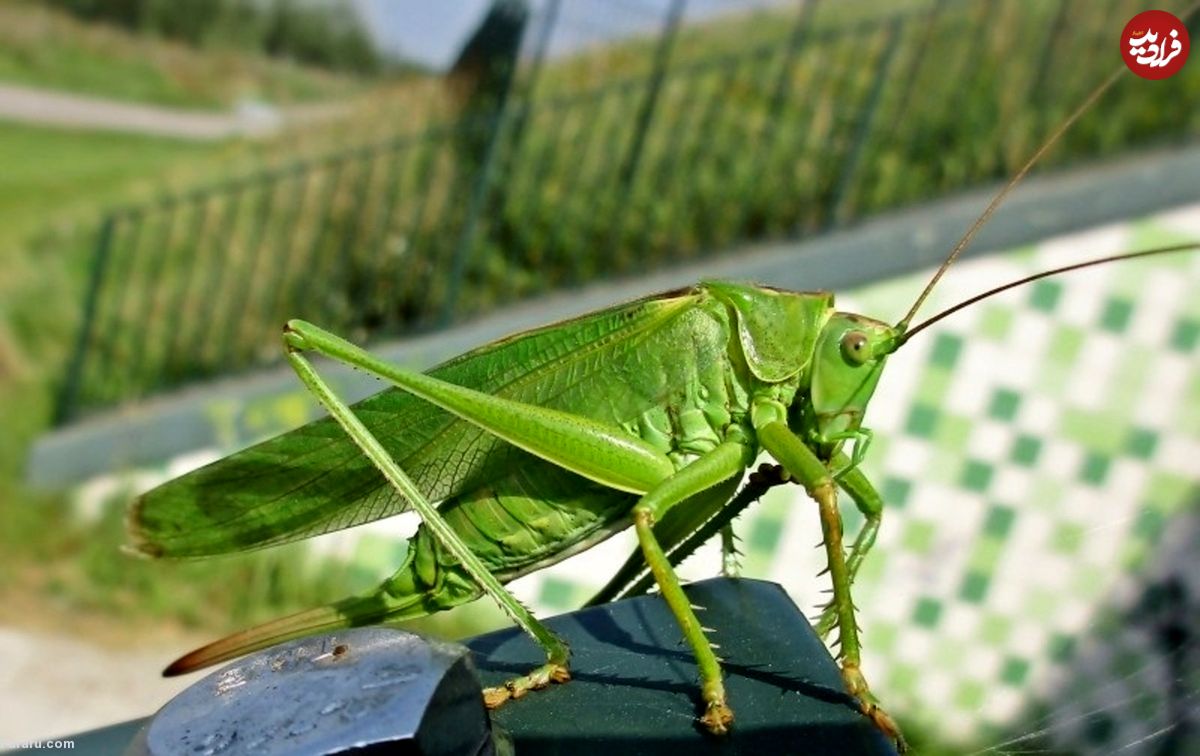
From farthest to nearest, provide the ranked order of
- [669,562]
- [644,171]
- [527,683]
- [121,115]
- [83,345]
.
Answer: [121,115] → [83,345] → [644,171] → [669,562] → [527,683]

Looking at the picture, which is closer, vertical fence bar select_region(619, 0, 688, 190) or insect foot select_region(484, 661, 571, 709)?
insect foot select_region(484, 661, 571, 709)

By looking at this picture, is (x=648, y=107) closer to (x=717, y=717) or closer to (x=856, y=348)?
(x=856, y=348)

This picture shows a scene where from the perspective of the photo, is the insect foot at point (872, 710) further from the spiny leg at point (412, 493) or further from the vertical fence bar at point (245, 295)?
the vertical fence bar at point (245, 295)

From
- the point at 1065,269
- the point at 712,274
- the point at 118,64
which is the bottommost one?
the point at 1065,269

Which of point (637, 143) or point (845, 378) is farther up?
point (637, 143)

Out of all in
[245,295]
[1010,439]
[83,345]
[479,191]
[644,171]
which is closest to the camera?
[1010,439]

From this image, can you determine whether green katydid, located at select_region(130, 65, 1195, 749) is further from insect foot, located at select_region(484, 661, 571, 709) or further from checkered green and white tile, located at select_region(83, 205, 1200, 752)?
checkered green and white tile, located at select_region(83, 205, 1200, 752)

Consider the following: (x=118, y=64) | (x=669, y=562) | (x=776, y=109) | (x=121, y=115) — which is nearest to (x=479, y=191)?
(x=776, y=109)

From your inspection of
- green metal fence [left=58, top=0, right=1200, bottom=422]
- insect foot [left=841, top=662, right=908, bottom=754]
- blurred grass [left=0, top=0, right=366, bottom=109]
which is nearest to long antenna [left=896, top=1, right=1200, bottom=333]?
insect foot [left=841, top=662, right=908, bottom=754]

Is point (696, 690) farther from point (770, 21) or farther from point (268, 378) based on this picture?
point (770, 21)

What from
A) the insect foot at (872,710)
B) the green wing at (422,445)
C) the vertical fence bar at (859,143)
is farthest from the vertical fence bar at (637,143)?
the insect foot at (872,710)
